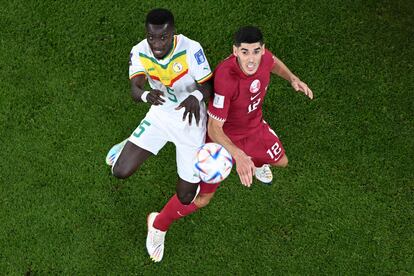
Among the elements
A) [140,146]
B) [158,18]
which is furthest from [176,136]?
[158,18]

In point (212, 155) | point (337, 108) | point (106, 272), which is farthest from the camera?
point (337, 108)

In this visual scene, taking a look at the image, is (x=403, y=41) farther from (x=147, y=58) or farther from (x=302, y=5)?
(x=147, y=58)

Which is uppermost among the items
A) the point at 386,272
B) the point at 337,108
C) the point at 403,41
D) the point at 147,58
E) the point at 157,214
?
the point at 147,58

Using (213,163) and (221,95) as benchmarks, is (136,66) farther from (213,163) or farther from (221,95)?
(213,163)

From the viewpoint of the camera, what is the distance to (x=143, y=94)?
4250mm

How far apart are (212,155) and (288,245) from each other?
1.64 meters

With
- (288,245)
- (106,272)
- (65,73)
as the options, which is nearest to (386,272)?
(288,245)

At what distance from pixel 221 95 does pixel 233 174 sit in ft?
4.85

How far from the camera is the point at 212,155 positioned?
4289 mm

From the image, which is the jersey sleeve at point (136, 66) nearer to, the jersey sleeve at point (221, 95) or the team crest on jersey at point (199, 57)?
the team crest on jersey at point (199, 57)

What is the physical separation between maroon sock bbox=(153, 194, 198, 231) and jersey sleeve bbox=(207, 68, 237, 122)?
1030 mm

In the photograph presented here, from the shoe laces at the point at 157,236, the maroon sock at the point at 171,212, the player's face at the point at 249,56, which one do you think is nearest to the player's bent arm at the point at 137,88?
the player's face at the point at 249,56

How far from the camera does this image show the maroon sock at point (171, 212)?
4988 mm

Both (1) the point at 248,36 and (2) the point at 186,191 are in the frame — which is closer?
(1) the point at 248,36
